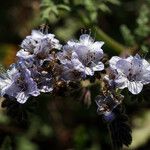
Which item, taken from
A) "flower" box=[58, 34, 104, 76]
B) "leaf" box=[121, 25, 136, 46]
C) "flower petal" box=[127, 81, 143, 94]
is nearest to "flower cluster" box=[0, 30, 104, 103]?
"flower" box=[58, 34, 104, 76]

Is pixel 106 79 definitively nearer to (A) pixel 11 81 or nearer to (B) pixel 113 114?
(B) pixel 113 114

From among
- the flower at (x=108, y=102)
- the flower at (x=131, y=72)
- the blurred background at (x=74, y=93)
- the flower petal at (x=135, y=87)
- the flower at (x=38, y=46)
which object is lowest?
the flower at (x=108, y=102)

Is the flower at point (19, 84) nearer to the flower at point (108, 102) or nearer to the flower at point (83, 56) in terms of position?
the flower at point (83, 56)

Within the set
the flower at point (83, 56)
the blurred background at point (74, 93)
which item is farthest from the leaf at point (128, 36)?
the flower at point (83, 56)

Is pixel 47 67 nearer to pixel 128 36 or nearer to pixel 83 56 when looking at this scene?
pixel 83 56

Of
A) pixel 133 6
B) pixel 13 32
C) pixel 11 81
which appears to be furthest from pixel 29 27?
pixel 11 81

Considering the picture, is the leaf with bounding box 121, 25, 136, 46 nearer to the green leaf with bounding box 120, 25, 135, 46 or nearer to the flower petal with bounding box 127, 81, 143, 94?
the green leaf with bounding box 120, 25, 135, 46
